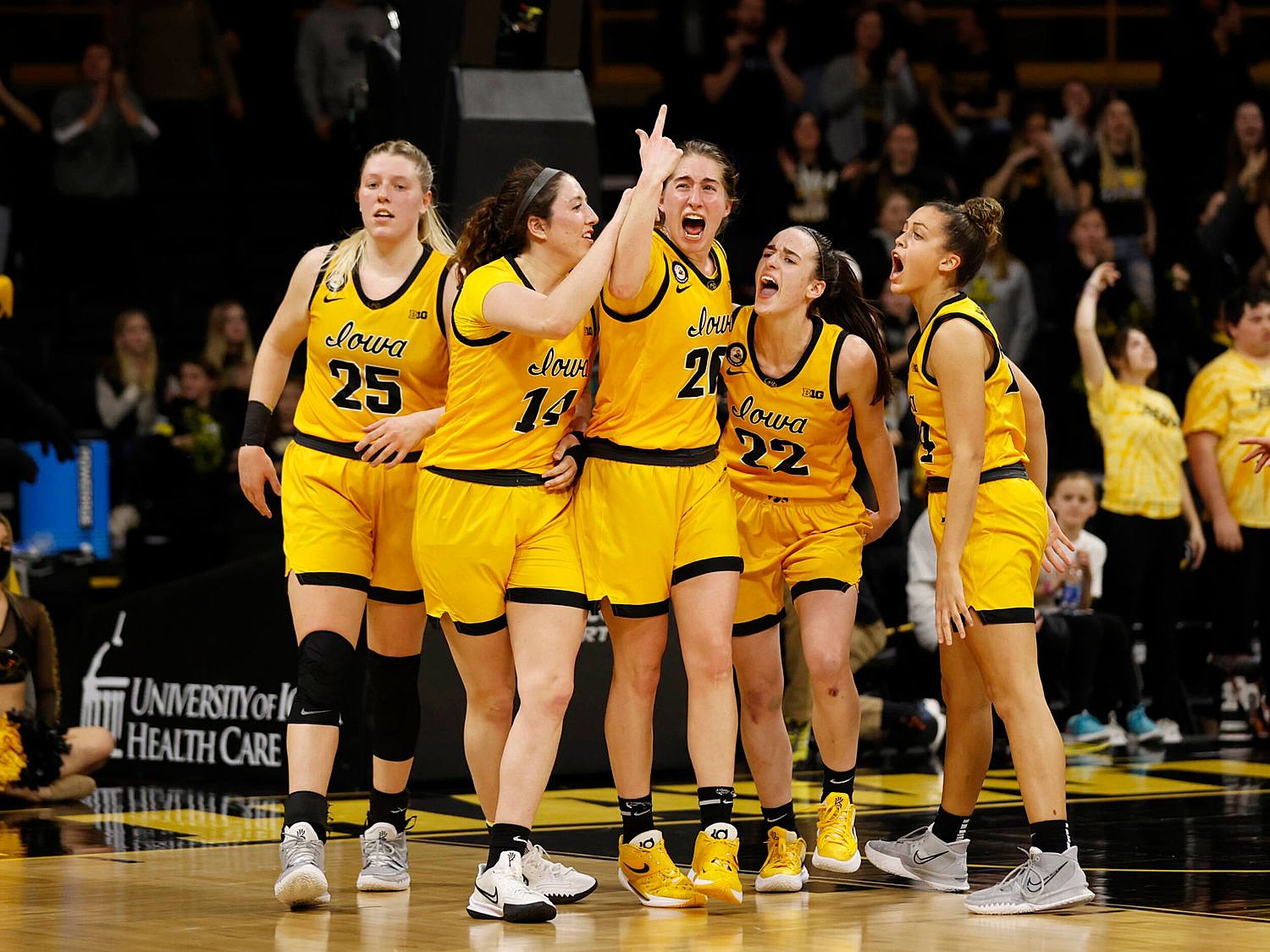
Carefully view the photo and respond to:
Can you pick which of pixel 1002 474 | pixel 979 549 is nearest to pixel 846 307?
pixel 1002 474

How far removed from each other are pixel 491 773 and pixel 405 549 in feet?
2.52

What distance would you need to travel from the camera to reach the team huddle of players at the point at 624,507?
589 cm

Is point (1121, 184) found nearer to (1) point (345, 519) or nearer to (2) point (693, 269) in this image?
(2) point (693, 269)

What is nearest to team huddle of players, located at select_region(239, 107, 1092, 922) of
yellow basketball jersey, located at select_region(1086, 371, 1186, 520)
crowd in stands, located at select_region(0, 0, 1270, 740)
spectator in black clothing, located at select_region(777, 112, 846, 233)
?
crowd in stands, located at select_region(0, 0, 1270, 740)

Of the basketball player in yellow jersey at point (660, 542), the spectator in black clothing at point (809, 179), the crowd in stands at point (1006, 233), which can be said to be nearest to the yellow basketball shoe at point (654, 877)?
the basketball player in yellow jersey at point (660, 542)

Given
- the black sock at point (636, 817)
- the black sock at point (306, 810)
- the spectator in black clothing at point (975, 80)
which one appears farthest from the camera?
the spectator in black clothing at point (975, 80)

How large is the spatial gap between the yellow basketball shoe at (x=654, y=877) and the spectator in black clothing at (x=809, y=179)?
9.11 m

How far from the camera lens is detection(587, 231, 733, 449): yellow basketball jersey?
19.9 feet

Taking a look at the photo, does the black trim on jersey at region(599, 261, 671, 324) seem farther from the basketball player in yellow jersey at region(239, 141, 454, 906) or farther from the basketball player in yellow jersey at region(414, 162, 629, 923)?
the basketball player in yellow jersey at region(239, 141, 454, 906)

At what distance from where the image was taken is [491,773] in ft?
20.1

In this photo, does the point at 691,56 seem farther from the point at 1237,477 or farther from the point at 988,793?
the point at 988,793

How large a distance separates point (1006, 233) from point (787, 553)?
8.58 meters

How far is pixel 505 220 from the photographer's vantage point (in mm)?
6035

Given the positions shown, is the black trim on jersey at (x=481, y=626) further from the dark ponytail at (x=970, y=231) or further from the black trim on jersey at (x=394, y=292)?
the dark ponytail at (x=970, y=231)
